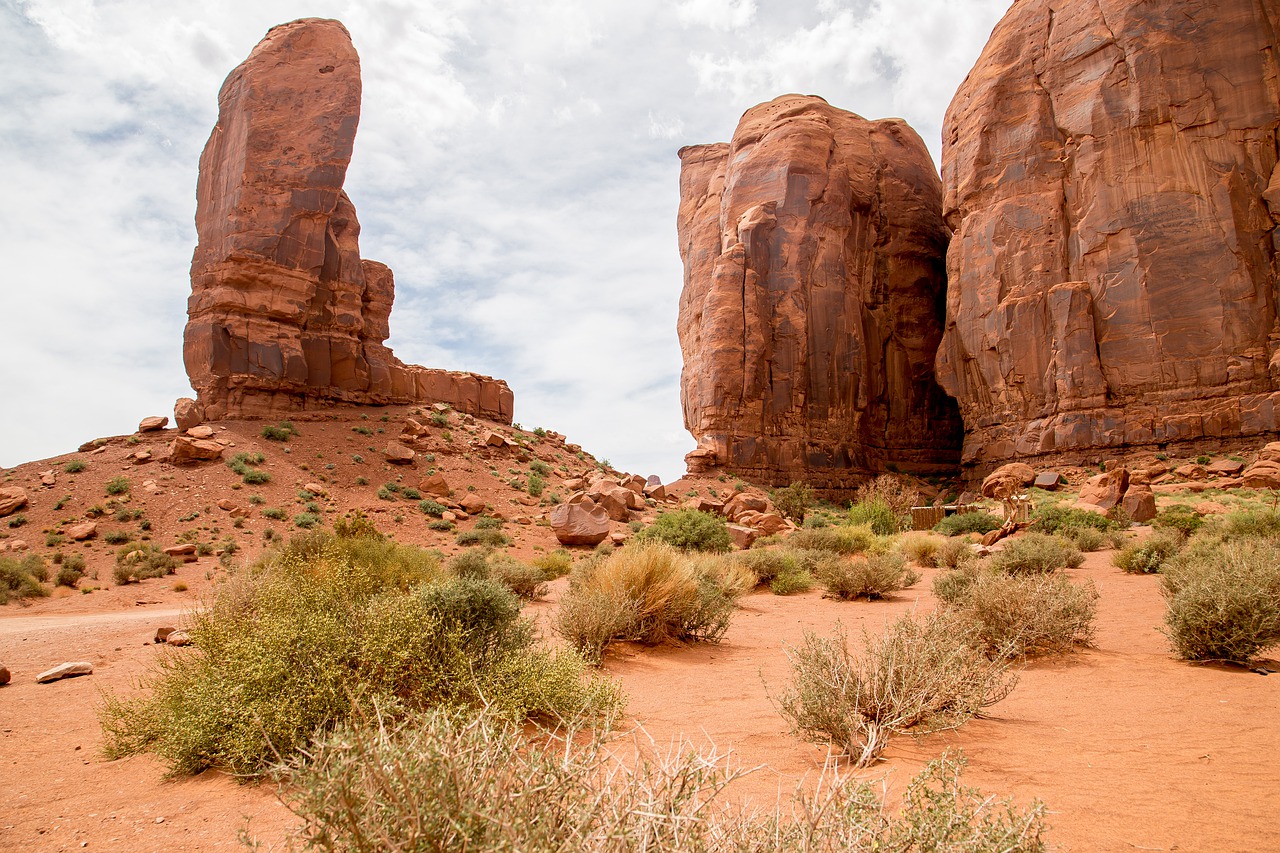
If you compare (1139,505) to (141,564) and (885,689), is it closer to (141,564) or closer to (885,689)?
(885,689)

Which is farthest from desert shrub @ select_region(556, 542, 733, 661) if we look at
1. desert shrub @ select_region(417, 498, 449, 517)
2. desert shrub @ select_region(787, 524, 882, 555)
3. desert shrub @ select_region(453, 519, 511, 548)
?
desert shrub @ select_region(417, 498, 449, 517)

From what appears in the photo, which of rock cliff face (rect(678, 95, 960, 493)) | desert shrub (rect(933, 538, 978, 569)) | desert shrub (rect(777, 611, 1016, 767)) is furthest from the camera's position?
rock cliff face (rect(678, 95, 960, 493))

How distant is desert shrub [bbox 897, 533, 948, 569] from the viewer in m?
17.0

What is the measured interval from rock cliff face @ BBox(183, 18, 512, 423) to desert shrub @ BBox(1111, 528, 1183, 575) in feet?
104

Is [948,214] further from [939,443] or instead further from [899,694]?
[899,694]

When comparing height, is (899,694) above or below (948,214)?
below

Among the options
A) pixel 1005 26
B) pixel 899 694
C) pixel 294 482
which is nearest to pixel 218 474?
pixel 294 482

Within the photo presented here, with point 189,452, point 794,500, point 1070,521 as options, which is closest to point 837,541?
point 1070,521

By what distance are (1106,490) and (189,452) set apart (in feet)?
105

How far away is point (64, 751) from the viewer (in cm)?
470

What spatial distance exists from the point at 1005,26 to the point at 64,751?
45.4 meters

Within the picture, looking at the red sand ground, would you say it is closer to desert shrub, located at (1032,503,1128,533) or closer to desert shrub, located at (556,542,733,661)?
desert shrub, located at (556,542,733,661)

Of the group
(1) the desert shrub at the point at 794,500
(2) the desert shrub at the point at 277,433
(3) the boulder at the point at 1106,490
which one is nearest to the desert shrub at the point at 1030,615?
(3) the boulder at the point at 1106,490

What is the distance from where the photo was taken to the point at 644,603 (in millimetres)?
8594
